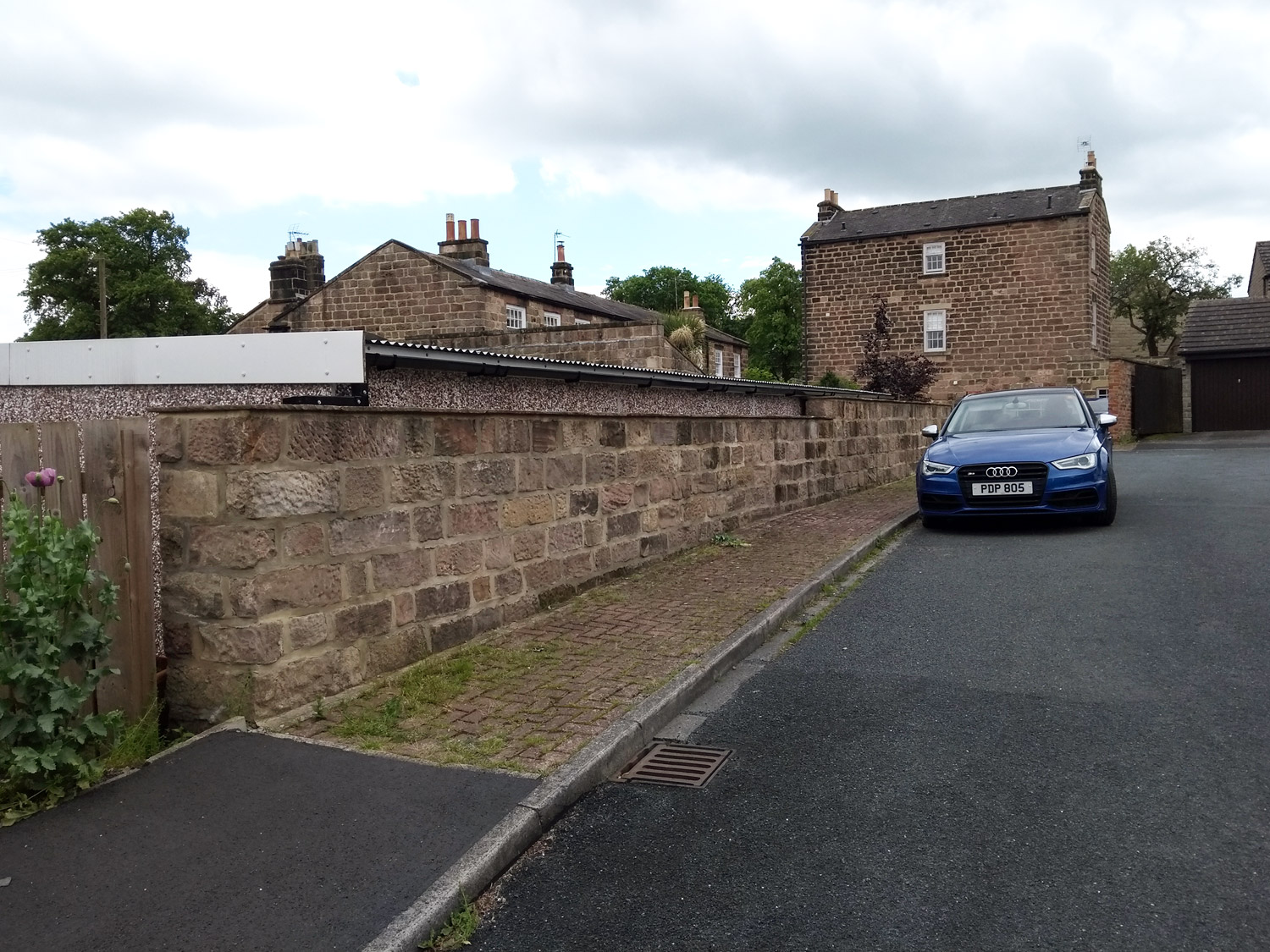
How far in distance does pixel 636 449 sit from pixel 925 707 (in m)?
3.67

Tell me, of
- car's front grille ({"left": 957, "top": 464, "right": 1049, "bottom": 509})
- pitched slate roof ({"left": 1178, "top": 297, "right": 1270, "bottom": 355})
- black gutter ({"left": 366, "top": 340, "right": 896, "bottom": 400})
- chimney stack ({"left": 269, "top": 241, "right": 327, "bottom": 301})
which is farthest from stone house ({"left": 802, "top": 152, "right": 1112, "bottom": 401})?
black gutter ({"left": 366, "top": 340, "right": 896, "bottom": 400})

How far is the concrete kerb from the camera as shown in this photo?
2865 millimetres

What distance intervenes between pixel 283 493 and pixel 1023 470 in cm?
808

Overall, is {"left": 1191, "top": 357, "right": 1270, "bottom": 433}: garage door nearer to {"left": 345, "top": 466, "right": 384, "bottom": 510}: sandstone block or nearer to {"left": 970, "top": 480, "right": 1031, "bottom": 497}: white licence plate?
{"left": 970, "top": 480, "right": 1031, "bottom": 497}: white licence plate

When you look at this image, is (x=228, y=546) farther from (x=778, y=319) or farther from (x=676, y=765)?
(x=778, y=319)

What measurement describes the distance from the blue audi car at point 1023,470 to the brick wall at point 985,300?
73.3 feet

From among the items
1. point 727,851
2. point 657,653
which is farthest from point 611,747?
point 657,653

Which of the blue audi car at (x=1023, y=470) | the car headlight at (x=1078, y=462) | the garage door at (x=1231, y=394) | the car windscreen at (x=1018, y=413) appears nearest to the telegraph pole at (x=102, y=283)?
the car windscreen at (x=1018, y=413)

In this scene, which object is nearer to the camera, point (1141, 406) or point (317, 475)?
point (317, 475)

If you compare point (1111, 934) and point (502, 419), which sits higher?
point (502, 419)

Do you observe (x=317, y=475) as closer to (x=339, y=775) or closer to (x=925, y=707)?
(x=339, y=775)

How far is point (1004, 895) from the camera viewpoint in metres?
3.03

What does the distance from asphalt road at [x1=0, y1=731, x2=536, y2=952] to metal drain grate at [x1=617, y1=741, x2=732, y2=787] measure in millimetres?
550

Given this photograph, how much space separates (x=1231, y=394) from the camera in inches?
1380
